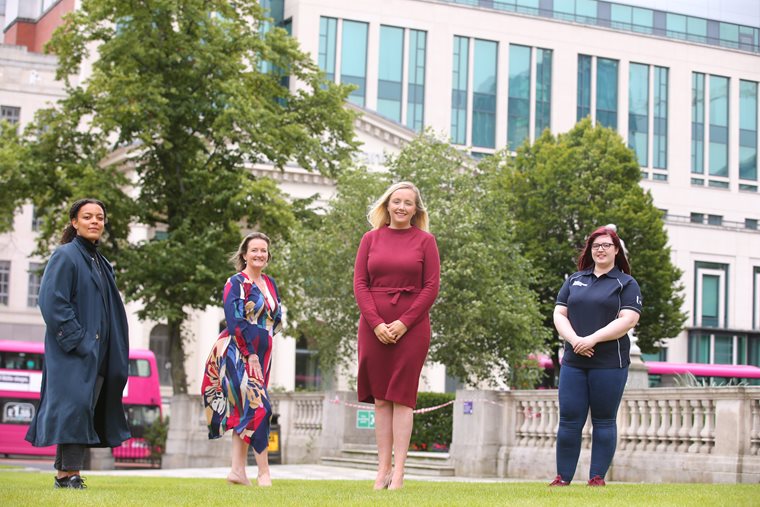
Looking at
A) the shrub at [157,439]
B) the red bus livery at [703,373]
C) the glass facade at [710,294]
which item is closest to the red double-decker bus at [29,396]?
the shrub at [157,439]

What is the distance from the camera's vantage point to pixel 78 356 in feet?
28.7

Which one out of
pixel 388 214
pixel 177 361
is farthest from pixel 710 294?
pixel 388 214

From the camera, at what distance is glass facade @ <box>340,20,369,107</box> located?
7094 cm

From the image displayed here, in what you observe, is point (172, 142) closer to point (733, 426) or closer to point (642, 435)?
point (642, 435)

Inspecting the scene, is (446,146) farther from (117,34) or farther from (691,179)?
(691,179)

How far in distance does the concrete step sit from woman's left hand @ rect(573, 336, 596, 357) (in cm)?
1375

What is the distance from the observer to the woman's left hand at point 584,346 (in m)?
9.73

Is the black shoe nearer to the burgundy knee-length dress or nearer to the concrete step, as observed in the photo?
the burgundy knee-length dress

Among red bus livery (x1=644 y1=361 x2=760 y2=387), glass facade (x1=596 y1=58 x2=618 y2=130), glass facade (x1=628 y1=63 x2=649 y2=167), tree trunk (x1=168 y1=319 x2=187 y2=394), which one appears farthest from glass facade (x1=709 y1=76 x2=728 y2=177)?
tree trunk (x1=168 y1=319 x2=187 y2=394)

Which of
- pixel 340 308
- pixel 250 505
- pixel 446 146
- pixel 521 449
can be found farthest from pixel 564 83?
pixel 250 505

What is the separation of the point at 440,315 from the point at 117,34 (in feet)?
37.8

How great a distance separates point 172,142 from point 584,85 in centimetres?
4782

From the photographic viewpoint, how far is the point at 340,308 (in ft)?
111

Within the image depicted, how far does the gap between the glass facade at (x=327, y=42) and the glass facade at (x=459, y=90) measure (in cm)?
719
